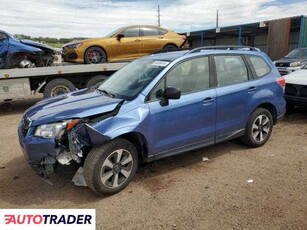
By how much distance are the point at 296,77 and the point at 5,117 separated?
7.74 m

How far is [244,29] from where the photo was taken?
22.6 m

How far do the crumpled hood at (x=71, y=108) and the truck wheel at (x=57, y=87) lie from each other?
4.87 m

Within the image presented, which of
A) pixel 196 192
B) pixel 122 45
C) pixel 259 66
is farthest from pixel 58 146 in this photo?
pixel 122 45

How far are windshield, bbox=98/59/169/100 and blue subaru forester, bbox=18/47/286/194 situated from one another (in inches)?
0.8

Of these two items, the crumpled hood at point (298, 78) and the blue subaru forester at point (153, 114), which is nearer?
the blue subaru forester at point (153, 114)

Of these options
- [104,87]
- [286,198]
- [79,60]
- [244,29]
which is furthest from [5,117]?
[244,29]

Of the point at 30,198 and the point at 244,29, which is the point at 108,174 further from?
the point at 244,29

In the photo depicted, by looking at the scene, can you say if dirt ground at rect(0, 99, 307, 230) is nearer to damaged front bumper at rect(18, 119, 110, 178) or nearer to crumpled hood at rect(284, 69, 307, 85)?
damaged front bumper at rect(18, 119, 110, 178)

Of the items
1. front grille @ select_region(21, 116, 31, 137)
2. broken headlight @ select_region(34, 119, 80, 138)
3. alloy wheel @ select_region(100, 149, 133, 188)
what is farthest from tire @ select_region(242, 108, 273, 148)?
front grille @ select_region(21, 116, 31, 137)

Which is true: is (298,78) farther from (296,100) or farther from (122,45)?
(122,45)

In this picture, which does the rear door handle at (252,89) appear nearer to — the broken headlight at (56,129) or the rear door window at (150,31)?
the broken headlight at (56,129)

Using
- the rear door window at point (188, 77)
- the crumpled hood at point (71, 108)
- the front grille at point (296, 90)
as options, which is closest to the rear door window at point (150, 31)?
the front grille at point (296, 90)

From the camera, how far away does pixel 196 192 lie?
3.58 meters

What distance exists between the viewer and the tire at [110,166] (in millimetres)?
3334
